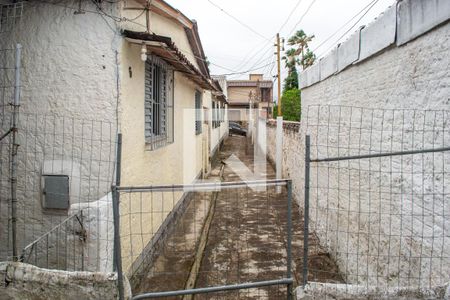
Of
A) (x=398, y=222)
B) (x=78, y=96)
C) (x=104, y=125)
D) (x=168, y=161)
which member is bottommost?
(x=398, y=222)

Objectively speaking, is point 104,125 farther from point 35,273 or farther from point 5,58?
point 35,273

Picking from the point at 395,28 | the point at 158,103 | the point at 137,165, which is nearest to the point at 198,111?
the point at 158,103

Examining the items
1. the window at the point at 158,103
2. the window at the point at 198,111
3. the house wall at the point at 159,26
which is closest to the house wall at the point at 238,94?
the window at the point at 198,111

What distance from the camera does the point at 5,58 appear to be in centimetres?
440

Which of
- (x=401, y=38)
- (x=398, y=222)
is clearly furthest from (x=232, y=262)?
(x=401, y=38)

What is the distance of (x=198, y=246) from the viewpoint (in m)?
6.37

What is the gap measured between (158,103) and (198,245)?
110 inches

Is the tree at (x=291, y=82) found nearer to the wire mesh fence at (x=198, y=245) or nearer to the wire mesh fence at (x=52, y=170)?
the wire mesh fence at (x=198, y=245)

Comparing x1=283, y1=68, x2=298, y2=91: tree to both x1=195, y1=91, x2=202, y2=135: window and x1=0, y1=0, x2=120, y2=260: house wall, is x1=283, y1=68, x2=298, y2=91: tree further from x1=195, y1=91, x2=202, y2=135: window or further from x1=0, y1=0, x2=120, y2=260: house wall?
x1=0, y1=0, x2=120, y2=260: house wall

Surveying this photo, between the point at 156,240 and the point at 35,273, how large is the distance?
3.04 meters

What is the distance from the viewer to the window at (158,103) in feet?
18.9

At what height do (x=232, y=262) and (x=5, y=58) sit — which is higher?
(x=5, y=58)

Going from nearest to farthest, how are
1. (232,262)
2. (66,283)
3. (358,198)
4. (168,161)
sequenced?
(66,283) → (358,198) → (232,262) → (168,161)

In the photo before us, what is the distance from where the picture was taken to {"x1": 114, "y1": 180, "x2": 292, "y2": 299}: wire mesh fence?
471 cm
